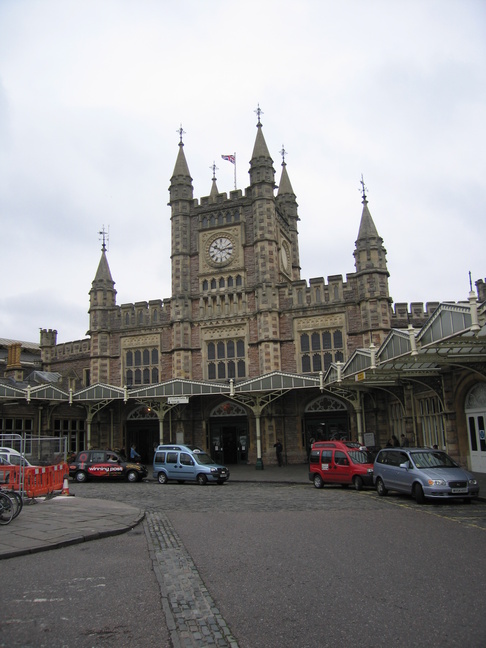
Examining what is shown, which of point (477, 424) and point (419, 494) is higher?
point (477, 424)

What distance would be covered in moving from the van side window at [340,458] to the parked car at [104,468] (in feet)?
32.4

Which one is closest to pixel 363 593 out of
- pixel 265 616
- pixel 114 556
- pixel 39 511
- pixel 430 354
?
pixel 265 616

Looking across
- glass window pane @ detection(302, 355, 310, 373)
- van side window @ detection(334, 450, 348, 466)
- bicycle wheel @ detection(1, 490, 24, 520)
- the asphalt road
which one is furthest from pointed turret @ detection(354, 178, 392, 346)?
bicycle wheel @ detection(1, 490, 24, 520)

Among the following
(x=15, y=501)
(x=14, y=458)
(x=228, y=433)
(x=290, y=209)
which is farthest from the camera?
(x=290, y=209)

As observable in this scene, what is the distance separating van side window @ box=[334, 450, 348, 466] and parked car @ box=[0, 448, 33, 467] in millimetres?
→ 10346

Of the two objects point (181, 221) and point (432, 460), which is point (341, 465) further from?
point (181, 221)

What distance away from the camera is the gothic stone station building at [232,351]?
1238 inches

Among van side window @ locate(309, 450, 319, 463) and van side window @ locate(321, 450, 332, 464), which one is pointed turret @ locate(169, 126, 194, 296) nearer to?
van side window @ locate(309, 450, 319, 463)

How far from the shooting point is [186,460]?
24.3m

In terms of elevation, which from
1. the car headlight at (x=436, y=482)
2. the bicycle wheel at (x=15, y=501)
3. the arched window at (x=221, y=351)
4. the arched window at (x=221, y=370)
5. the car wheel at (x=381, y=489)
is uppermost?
the arched window at (x=221, y=351)

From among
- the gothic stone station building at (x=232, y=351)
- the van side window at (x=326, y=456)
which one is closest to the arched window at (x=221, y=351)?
the gothic stone station building at (x=232, y=351)

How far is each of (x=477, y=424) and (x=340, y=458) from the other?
535 centimetres

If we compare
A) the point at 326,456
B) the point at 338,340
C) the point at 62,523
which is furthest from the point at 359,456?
the point at 338,340

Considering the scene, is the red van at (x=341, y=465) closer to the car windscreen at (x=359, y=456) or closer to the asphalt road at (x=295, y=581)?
the car windscreen at (x=359, y=456)
